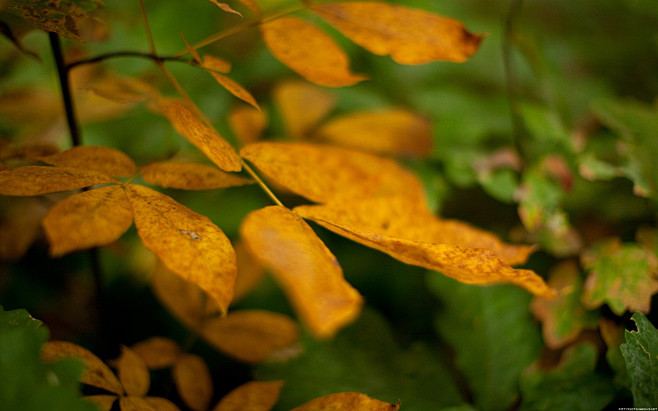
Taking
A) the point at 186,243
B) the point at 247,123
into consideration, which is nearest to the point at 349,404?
the point at 186,243

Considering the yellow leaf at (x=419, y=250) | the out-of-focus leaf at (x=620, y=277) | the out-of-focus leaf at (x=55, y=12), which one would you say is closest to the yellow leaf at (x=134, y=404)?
the yellow leaf at (x=419, y=250)

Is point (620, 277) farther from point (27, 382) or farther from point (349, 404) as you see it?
point (27, 382)

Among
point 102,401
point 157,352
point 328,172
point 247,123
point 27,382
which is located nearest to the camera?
point 27,382

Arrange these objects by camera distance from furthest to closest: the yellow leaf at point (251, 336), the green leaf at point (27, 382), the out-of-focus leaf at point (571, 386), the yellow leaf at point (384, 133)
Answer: the yellow leaf at point (384, 133)
the yellow leaf at point (251, 336)
the out-of-focus leaf at point (571, 386)
the green leaf at point (27, 382)

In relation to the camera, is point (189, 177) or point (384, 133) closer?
point (189, 177)

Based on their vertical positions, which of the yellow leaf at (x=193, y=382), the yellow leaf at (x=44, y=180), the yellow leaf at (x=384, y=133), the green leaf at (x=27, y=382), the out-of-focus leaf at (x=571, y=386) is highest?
the yellow leaf at (x=44, y=180)

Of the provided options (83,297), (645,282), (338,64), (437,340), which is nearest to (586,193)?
(645,282)

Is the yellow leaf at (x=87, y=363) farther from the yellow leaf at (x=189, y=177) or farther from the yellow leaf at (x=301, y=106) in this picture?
the yellow leaf at (x=301, y=106)
